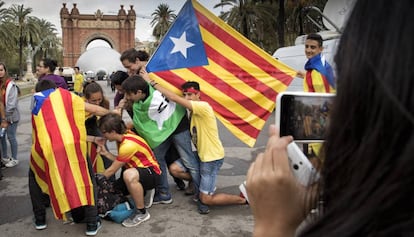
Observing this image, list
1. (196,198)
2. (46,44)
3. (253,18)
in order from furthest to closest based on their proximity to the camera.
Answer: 1. (46,44)
2. (253,18)
3. (196,198)

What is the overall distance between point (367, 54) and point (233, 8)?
3130cm

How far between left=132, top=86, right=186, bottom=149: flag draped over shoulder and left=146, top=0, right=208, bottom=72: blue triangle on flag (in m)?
0.32

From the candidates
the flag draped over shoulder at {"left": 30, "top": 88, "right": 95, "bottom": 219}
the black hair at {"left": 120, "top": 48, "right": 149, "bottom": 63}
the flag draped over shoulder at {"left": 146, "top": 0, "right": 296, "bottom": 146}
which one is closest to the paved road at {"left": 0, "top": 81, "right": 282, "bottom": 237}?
the flag draped over shoulder at {"left": 30, "top": 88, "right": 95, "bottom": 219}

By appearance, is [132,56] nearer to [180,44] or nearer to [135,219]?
[180,44]

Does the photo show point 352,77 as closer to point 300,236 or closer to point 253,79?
point 300,236

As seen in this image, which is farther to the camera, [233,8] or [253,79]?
[233,8]

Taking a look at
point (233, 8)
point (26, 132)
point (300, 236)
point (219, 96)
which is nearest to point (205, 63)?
point (219, 96)

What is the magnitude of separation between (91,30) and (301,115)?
74251mm

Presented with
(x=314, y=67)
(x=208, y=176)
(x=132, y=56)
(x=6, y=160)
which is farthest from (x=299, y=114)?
(x=6, y=160)

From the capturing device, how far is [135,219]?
4.09m

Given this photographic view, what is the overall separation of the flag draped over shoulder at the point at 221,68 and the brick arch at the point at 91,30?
68368 millimetres

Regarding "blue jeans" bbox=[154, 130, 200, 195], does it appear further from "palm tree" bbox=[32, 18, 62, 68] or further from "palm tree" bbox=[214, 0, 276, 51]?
"palm tree" bbox=[32, 18, 62, 68]

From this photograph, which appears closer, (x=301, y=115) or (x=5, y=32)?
(x=301, y=115)

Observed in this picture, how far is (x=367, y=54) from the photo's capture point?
631mm
